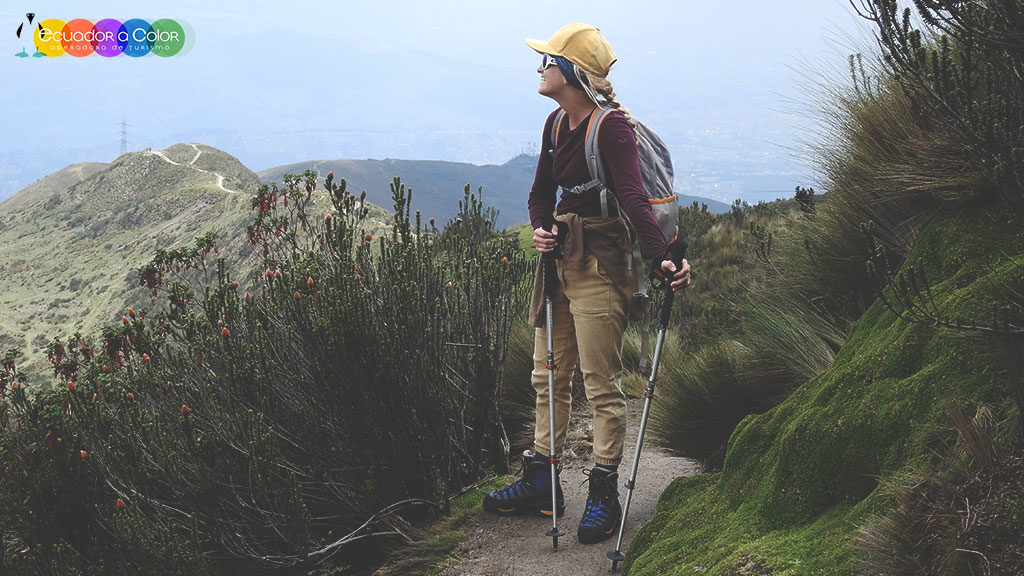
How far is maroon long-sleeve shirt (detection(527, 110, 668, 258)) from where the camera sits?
3.00m

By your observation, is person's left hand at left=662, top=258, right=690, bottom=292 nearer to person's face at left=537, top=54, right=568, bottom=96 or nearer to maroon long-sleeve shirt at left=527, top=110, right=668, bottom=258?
maroon long-sleeve shirt at left=527, top=110, right=668, bottom=258

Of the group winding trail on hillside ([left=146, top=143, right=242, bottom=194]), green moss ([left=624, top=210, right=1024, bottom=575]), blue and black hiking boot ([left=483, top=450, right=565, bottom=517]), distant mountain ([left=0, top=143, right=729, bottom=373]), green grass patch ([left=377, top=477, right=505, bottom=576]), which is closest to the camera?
green moss ([left=624, top=210, right=1024, bottom=575])

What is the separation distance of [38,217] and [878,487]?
293 ft

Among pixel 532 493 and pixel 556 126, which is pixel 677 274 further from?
pixel 532 493

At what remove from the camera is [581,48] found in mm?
3076

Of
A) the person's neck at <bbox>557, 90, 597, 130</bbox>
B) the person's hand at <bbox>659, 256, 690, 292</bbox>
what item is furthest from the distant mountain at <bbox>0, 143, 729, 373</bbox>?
the person's hand at <bbox>659, 256, 690, 292</bbox>

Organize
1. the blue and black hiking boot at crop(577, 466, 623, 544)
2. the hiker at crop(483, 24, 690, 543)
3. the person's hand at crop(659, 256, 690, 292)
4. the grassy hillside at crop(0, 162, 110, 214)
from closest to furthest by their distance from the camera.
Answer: the person's hand at crop(659, 256, 690, 292)
the hiker at crop(483, 24, 690, 543)
the blue and black hiking boot at crop(577, 466, 623, 544)
the grassy hillside at crop(0, 162, 110, 214)

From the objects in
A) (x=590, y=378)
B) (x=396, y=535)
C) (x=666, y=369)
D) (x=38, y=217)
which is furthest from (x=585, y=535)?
(x=38, y=217)

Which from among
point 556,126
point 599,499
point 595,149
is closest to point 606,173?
point 595,149

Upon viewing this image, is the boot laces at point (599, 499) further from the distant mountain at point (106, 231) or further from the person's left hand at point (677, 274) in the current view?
the distant mountain at point (106, 231)

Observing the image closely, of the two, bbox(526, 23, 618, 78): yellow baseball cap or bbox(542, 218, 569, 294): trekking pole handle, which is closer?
bbox(526, 23, 618, 78): yellow baseball cap

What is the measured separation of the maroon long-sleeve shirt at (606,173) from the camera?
3002 millimetres

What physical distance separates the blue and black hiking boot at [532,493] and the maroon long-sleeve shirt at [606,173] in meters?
1.14

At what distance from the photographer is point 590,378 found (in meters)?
3.28
